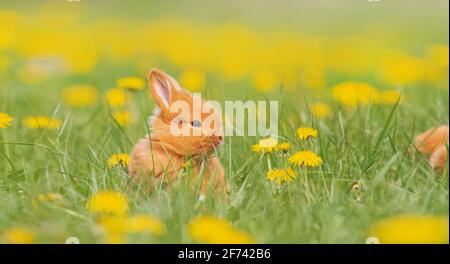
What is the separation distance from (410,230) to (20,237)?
1.07 metres

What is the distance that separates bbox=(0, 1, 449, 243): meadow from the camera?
2.36 m

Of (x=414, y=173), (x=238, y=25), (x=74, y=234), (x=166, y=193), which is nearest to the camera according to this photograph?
(x=74, y=234)

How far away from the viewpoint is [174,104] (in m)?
2.65

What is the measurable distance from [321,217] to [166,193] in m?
0.50

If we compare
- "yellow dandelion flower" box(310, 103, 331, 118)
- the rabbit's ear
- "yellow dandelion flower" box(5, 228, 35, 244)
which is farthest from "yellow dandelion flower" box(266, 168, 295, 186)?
"yellow dandelion flower" box(310, 103, 331, 118)

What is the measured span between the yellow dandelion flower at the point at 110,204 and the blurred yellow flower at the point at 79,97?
2.16 meters

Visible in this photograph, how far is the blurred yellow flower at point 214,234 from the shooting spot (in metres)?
2.09

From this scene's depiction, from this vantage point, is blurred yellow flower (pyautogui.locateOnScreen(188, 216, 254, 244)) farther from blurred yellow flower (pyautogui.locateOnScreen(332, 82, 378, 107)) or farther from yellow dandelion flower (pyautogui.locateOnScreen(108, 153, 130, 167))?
blurred yellow flower (pyautogui.locateOnScreen(332, 82, 378, 107))

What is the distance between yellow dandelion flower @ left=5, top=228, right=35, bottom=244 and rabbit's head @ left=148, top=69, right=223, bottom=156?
56 centimetres

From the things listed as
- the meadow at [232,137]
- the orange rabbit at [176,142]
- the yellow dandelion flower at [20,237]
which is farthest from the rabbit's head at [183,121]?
the yellow dandelion flower at [20,237]

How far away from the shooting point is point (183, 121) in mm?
2625

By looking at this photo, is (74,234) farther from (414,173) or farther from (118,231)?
(414,173)

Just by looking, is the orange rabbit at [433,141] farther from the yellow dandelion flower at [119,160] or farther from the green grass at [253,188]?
the yellow dandelion flower at [119,160]
